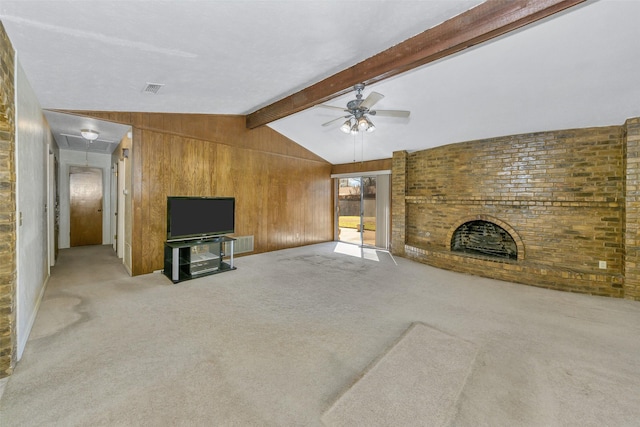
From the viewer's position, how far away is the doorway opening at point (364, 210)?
668 cm

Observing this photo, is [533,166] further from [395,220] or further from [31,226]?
[31,226]

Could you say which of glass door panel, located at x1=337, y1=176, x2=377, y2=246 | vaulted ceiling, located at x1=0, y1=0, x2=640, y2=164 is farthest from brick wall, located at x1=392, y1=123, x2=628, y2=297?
glass door panel, located at x1=337, y1=176, x2=377, y2=246

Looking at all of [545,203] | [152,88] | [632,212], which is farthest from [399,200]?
[152,88]

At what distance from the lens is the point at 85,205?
20.8ft

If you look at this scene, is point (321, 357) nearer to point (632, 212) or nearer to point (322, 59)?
point (322, 59)

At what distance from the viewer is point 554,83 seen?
3.05m

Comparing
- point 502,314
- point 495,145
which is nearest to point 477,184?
point 495,145

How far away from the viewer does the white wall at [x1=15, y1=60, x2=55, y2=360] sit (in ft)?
7.19

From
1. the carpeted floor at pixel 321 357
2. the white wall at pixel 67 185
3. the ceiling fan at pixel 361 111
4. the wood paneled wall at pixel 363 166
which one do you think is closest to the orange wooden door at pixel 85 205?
the white wall at pixel 67 185

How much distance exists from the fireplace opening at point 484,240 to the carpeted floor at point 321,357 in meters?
1.07

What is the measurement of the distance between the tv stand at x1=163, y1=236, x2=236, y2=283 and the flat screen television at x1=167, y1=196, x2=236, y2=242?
5.0 inches

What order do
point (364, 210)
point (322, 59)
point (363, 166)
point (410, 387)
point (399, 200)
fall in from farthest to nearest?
point (364, 210), point (363, 166), point (399, 200), point (322, 59), point (410, 387)

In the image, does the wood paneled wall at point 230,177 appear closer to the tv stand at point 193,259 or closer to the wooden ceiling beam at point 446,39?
the tv stand at point 193,259

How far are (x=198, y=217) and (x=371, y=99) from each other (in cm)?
328
